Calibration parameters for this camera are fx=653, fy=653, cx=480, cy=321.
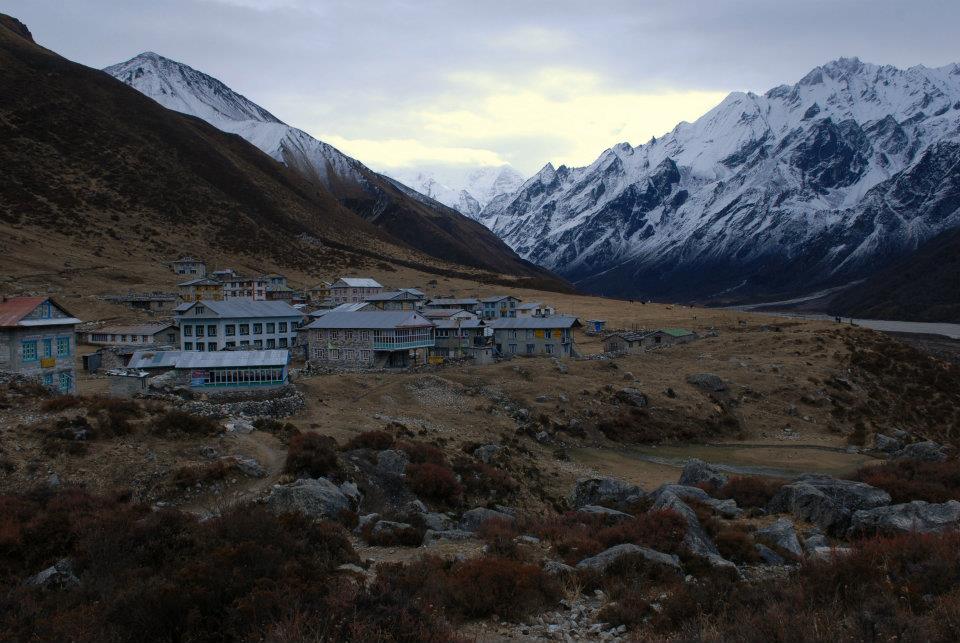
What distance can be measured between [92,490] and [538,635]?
1776 cm

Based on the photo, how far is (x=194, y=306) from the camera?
63.7m

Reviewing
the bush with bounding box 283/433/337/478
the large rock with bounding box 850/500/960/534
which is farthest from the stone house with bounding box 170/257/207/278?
the large rock with bounding box 850/500/960/534

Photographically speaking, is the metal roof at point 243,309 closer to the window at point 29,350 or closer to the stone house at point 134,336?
the stone house at point 134,336

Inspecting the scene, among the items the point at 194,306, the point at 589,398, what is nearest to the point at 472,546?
the point at 589,398

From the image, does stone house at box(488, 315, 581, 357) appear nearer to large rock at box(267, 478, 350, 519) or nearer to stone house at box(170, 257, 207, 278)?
large rock at box(267, 478, 350, 519)

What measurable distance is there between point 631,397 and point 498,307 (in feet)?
165

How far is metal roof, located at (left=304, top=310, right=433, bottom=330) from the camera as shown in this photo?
207ft

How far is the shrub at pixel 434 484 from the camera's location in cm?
2722

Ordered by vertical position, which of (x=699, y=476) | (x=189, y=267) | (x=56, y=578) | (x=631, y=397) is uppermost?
(x=189, y=267)

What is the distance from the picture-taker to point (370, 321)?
209 ft

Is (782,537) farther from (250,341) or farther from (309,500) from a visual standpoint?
(250,341)

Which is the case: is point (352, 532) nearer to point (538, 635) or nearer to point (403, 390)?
point (538, 635)

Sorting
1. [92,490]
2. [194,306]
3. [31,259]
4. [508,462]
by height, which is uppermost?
[31,259]

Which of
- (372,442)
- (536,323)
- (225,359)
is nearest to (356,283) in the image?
(536,323)
